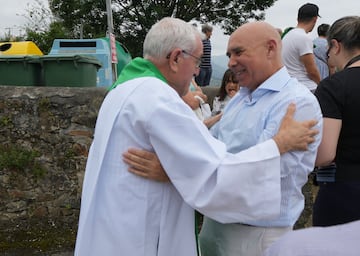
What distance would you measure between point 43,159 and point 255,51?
287cm

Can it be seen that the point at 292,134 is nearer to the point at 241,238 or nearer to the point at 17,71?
the point at 241,238

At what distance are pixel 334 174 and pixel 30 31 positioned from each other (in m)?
19.2

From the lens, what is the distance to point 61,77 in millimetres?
5125

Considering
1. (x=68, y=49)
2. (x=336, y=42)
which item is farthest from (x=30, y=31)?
(x=336, y=42)

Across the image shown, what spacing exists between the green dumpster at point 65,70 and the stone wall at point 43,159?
2.54ft

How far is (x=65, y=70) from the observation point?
511cm

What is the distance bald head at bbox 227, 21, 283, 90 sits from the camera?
1.99m

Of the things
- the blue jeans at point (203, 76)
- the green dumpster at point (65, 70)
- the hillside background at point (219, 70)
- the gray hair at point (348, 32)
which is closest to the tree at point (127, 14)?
the hillside background at point (219, 70)

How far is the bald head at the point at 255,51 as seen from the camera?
199cm

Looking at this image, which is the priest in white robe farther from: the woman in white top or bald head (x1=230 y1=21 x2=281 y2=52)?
the woman in white top

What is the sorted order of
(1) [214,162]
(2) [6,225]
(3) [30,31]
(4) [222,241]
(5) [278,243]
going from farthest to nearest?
1. (3) [30,31]
2. (2) [6,225]
3. (4) [222,241]
4. (1) [214,162]
5. (5) [278,243]

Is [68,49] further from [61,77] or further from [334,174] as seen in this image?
[334,174]

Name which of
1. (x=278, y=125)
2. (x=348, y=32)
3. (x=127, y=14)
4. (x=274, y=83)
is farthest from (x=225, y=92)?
(x=127, y=14)

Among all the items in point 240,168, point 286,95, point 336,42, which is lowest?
Answer: point 240,168
